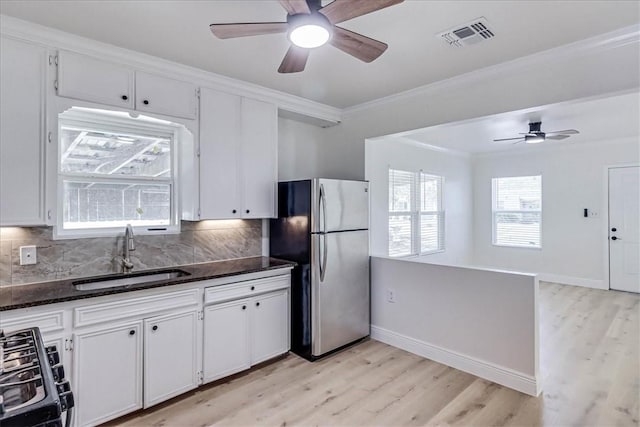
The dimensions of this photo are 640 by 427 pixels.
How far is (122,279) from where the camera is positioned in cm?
274

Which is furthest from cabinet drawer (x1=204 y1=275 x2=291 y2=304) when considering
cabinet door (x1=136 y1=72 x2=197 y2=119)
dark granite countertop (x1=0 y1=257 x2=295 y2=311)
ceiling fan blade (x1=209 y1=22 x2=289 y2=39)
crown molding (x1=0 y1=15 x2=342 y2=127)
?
ceiling fan blade (x1=209 y1=22 x2=289 y2=39)

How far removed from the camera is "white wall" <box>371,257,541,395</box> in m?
2.73

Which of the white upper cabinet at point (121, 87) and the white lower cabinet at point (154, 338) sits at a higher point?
A: the white upper cabinet at point (121, 87)

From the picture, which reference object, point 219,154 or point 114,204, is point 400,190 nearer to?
point 219,154

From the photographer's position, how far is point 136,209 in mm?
3014

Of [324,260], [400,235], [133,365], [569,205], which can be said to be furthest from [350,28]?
[569,205]

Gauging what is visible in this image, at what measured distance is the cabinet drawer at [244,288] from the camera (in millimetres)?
2766

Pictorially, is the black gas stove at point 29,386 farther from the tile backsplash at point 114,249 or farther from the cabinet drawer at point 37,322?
the tile backsplash at point 114,249

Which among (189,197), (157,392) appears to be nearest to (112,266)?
(189,197)

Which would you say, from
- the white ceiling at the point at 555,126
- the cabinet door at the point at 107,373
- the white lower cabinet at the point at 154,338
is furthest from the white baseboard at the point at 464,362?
the cabinet door at the point at 107,373

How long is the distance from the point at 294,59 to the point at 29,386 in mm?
1944

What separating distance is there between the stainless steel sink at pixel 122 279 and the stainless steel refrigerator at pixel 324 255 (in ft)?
3.49

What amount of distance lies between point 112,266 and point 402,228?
3927 millimetres

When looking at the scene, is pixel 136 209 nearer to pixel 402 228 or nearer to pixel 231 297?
pixel 231 297
